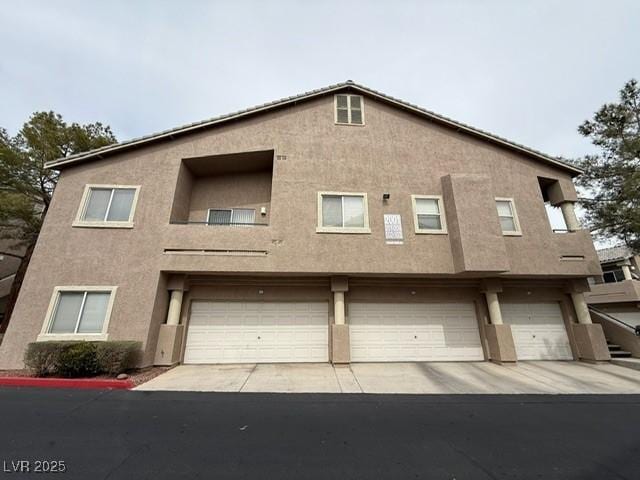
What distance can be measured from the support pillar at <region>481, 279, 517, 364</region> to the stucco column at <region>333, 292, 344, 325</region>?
533 centimetres

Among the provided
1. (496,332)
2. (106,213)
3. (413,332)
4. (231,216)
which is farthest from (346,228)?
(106,213)

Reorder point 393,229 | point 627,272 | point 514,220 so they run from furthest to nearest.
A: 1. point 627,272
2. point 514,220
3. point 393,229

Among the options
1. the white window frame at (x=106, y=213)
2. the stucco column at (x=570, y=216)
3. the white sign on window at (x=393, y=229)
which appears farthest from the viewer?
the stucco column at (x=570, y=216)

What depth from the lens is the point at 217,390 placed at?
20.3 feet

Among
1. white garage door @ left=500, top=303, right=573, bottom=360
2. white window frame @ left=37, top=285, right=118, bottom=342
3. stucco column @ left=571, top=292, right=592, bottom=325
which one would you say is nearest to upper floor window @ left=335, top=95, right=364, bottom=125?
white garage door @ left=500, top=303, right=573, bottom=360

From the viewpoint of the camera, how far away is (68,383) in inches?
→ 254

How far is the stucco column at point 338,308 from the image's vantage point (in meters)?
8.98

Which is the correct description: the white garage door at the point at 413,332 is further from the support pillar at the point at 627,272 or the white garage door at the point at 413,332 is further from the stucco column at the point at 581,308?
the support pillar at the point at 627,272

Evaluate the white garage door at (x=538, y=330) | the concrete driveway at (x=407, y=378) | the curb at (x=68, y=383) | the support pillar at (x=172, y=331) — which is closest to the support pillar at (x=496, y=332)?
the concrete driveway at (x=407, y=378)

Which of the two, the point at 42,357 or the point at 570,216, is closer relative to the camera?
the point at 42,357

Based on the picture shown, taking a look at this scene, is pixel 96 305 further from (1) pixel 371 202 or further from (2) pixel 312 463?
(1) pixel 371 202

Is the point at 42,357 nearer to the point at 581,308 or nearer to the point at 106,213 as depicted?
the point at 106,213

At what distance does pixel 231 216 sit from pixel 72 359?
6.27 m

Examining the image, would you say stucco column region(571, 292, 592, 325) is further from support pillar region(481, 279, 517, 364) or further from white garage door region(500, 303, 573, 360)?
support pillar region(481, 279, 517, 364)
